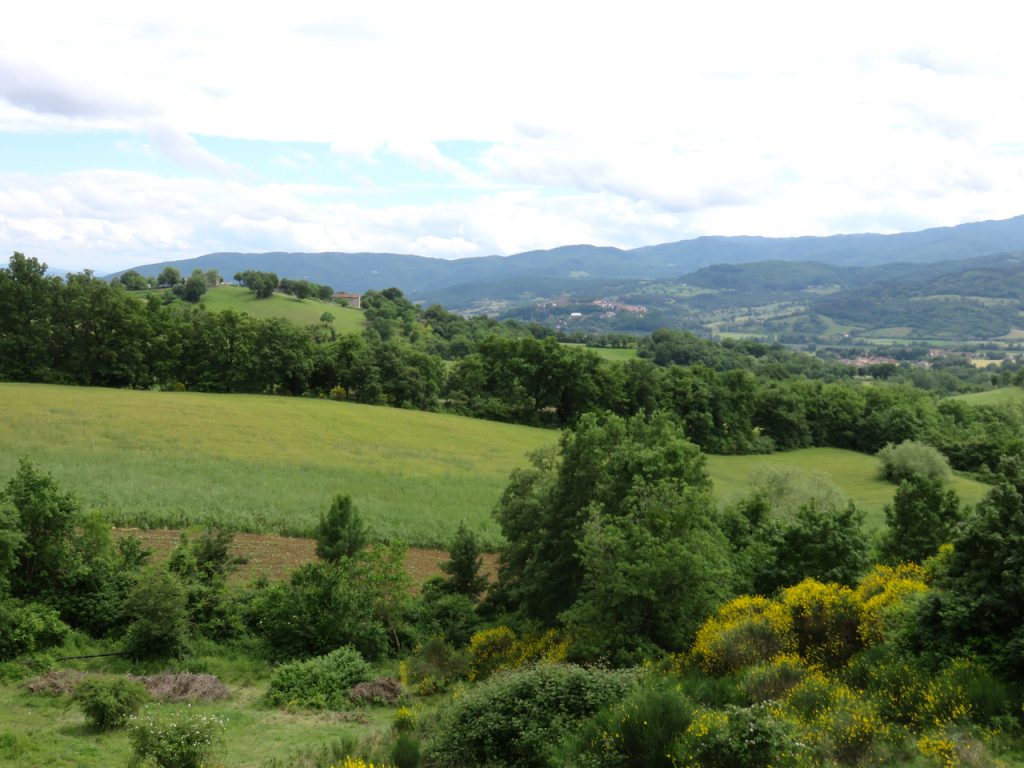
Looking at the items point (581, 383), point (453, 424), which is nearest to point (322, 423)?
point (453, 424)

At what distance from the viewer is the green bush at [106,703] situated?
1523 cm

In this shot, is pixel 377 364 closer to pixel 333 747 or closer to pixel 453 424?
pixel 453 424

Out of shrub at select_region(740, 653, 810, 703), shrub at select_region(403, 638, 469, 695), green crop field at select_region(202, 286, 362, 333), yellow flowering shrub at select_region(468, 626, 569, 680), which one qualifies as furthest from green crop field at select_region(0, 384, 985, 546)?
green crop field at select_region(202, 286, 362, 333)

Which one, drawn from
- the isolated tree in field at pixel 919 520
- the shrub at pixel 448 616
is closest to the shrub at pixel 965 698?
the isolated tree in field at pixel 919 520

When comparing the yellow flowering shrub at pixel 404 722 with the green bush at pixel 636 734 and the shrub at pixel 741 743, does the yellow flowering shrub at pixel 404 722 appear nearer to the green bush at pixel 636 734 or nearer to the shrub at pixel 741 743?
the green bush at pixel 636 734

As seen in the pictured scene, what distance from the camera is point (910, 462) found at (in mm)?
66312

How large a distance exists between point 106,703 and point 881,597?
16.8 meters

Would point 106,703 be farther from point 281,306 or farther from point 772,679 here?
point 281,306

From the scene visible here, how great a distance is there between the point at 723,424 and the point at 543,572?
64.0m

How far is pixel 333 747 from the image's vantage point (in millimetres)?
13117

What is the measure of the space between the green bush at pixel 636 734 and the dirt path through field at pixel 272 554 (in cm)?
1826

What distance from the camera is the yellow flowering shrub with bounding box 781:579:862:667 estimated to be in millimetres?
14586

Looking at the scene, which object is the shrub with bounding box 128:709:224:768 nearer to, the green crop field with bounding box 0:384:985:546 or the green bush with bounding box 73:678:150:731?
the green bush with bounding box 73:678:150:731

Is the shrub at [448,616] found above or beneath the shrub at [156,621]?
beneath
